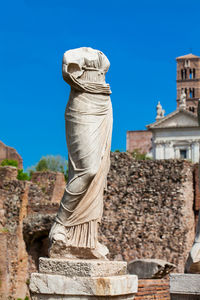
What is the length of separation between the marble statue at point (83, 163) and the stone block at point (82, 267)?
0.12 metres

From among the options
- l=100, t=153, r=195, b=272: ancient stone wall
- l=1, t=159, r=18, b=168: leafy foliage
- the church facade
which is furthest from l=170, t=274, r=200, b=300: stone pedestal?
the church facade

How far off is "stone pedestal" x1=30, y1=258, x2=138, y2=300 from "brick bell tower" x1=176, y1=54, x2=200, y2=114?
8726 centimetres

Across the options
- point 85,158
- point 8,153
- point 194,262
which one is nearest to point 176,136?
point 8,153

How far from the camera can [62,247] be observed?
4453 mm

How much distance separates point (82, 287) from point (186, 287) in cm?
167

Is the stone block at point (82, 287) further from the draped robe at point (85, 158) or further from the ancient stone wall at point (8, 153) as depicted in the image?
the ancient stone wall at point (8, 153)

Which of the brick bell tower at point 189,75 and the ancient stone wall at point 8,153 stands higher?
the brick bell tower at point 189,75

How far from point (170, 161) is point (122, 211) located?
2.16m

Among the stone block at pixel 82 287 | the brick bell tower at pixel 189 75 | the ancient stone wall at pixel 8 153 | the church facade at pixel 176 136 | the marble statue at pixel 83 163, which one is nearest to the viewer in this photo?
the stone block at pixel 82 287

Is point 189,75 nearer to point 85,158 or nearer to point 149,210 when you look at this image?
point 149,210

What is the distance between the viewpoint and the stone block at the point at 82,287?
13.6 ft

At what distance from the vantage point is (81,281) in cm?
419

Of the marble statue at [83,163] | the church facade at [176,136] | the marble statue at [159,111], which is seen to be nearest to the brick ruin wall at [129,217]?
the marble statue at [83,163]

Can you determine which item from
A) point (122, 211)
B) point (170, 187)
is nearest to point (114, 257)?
point (122, 211)
